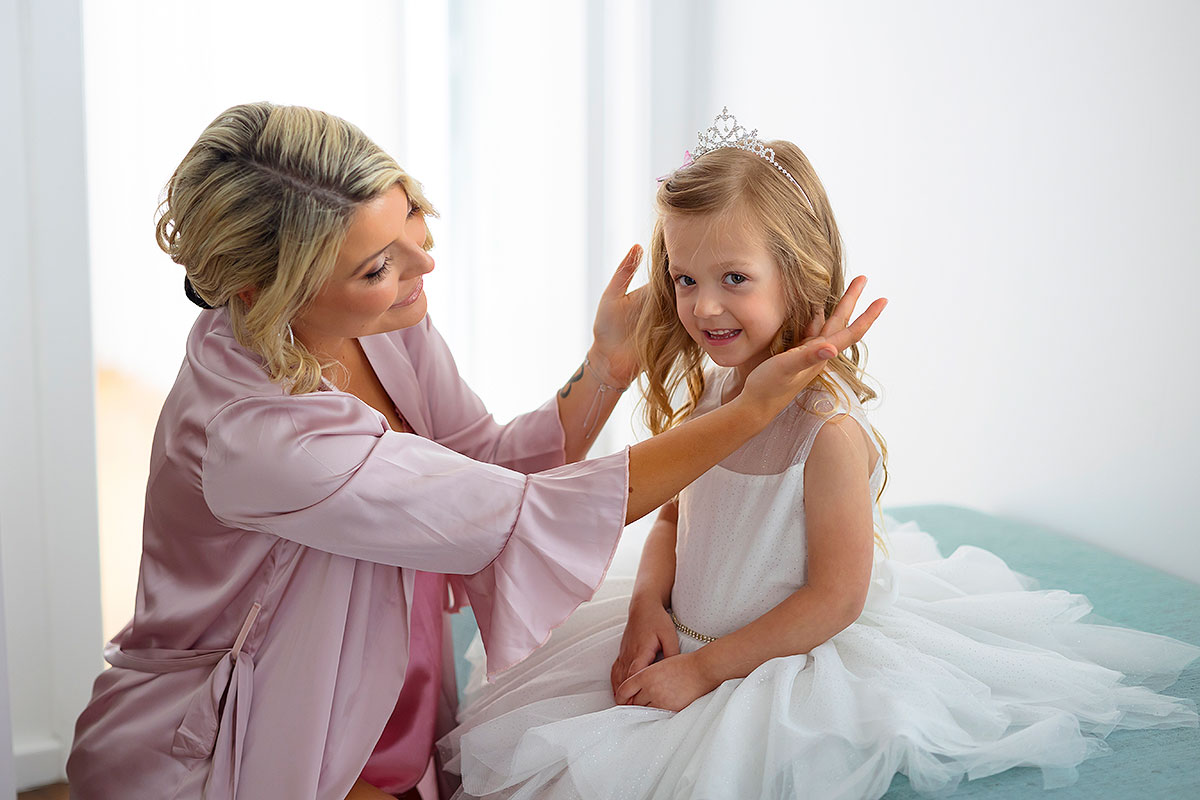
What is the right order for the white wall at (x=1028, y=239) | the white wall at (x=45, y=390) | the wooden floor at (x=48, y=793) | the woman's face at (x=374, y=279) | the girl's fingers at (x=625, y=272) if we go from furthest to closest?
1. the wooden floor at (x=48, y=793)
2. the white wall at (x=45, y=390)
3. the white wall at (x=1028, y=239)
4. the girl's fingers at (x=625, y=272)
5. the woman's face at (x=374, y=279)

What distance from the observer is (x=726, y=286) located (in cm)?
126

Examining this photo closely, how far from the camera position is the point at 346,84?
2.62 meters

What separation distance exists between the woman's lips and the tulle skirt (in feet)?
1.31

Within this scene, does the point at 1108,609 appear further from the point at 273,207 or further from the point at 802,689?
the point at 273,207

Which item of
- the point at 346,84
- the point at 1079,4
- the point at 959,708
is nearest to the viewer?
the point at 959,708

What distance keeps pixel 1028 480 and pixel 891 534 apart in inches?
14.4

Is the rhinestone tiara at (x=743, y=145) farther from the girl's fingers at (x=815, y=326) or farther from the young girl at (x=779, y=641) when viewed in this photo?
the girl's fingers at (x=815, y=326)

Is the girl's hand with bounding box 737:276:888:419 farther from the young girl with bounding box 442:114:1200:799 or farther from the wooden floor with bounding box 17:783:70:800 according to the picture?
the wooden floor with bounding box 17:783:70:800

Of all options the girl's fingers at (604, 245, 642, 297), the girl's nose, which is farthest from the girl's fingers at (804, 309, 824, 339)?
the girl's fingers at (604, 245, 642, 297)

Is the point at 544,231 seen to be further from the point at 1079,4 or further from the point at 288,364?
the point at 288,364

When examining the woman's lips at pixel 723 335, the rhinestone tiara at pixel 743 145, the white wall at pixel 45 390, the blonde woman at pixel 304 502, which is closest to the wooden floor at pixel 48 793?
the white wall at pixel 45 390

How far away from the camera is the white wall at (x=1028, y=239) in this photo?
1583 millimetres

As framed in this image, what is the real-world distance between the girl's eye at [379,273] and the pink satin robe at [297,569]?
0.14 meters

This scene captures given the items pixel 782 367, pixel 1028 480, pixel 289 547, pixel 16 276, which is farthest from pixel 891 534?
pixel 16 276
